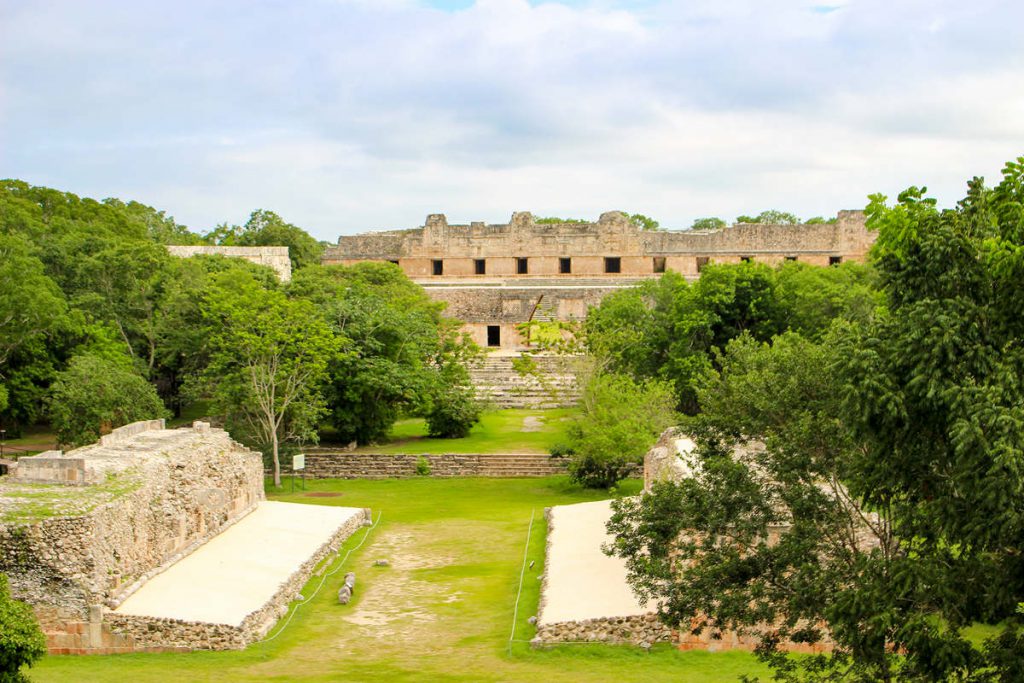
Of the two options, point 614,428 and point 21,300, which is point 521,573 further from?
point 21,300

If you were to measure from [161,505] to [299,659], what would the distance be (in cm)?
368

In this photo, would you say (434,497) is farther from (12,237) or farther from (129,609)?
(12,237)

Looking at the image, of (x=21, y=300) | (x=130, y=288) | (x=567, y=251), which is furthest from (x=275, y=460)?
(x=567, y=251)

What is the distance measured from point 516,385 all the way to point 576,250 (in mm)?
9849

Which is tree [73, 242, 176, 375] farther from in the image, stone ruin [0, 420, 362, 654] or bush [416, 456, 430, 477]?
stone ruin [0, 420, 362, 654]

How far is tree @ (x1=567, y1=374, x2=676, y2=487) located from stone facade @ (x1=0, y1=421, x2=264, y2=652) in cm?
754

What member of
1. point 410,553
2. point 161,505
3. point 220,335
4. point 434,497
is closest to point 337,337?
point 220,335

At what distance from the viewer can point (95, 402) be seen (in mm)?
23859

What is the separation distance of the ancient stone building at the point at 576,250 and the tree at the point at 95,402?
15308 millimetres

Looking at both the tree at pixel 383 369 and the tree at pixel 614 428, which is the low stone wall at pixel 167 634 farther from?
the tree at pixel 383 369

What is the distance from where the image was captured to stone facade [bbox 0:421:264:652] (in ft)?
42.8

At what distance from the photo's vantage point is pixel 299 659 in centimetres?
1308

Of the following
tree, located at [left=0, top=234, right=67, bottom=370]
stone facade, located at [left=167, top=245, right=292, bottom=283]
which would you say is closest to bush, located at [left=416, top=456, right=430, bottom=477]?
tree, located at [left=0, top=234, right=67, bottom=370]

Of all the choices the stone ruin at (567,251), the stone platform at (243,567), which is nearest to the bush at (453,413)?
the stone platform at (243,567)
